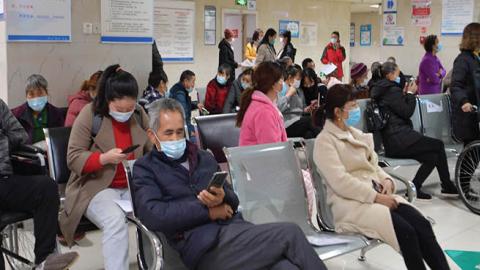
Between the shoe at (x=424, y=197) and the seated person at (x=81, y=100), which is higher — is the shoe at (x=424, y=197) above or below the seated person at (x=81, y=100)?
below

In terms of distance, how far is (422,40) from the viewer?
8594 mm

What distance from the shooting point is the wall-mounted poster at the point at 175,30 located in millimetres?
11406

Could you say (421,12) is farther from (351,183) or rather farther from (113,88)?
(113,88)

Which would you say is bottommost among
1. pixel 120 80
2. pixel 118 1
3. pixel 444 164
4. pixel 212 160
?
pixel 444 164

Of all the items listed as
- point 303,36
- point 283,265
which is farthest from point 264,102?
point 303,36

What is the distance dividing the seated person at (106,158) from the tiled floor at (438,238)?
72 cm

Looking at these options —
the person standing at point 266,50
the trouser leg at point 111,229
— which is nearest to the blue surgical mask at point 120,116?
the trouser leg at point 111,229

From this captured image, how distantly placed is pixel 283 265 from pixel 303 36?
43.2 feet

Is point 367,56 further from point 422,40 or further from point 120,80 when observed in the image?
Answer: point 120,80

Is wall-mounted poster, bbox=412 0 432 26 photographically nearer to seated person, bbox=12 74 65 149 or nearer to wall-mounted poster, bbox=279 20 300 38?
wall-mounted poster, bbox=279 20 300 38

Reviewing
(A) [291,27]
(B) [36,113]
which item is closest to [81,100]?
(B) [36,113]

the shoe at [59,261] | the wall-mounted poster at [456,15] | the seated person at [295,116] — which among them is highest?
the wall-mounted poster at [456,15]

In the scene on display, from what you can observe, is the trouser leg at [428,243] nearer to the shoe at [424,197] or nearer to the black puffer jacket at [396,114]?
the black puffer jacket at [396,114]

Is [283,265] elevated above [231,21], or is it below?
below
